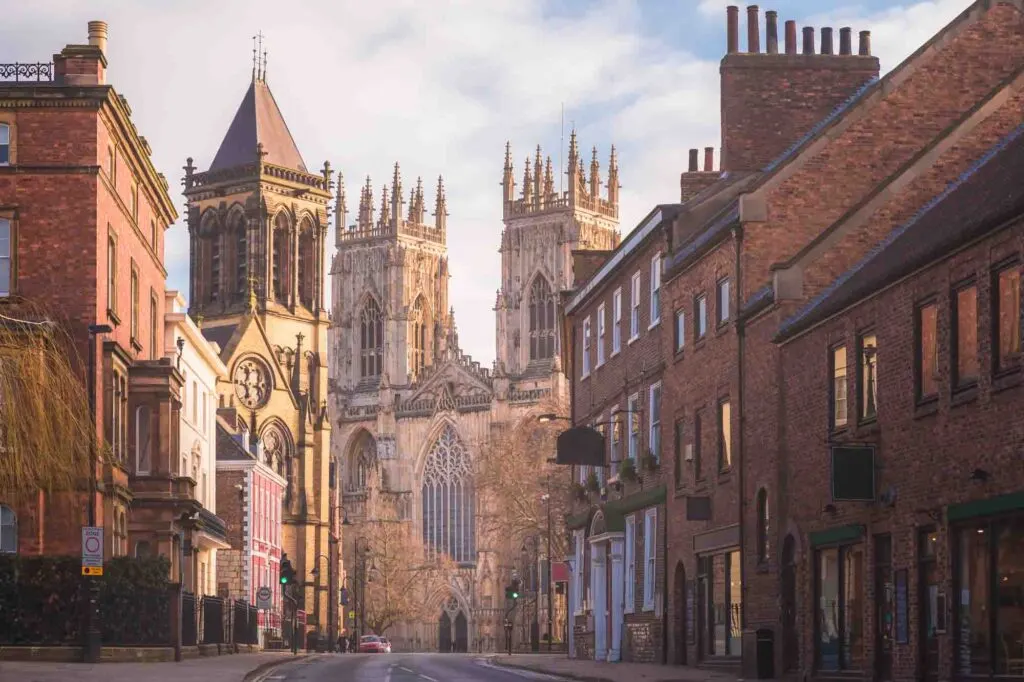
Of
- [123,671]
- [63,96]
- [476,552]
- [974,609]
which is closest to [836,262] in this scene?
[974,609]

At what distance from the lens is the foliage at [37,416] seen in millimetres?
32281

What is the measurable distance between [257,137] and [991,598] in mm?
107051

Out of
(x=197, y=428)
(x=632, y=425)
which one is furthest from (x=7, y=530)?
(x=197, y=428)

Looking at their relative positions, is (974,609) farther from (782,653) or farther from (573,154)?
(573,154)

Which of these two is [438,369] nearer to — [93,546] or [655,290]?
[655,290]

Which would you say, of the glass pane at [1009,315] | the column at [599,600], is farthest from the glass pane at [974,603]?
the column at [599,600]

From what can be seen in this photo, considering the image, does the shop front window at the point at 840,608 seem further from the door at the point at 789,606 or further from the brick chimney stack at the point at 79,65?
the brick chimney stack at the point at 79,65

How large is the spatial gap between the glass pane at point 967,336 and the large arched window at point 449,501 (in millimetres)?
133758

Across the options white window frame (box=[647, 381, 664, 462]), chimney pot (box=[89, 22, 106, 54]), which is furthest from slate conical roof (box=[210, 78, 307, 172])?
white window frame (box=[647, 381, 664, 462])

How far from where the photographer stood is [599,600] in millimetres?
50688

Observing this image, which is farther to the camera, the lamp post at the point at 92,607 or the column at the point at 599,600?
the column at the point at 599,600

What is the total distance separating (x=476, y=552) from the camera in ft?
522

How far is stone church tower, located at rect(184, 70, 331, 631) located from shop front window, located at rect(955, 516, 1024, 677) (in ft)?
274

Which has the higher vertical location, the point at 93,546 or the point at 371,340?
the point at 371,340
